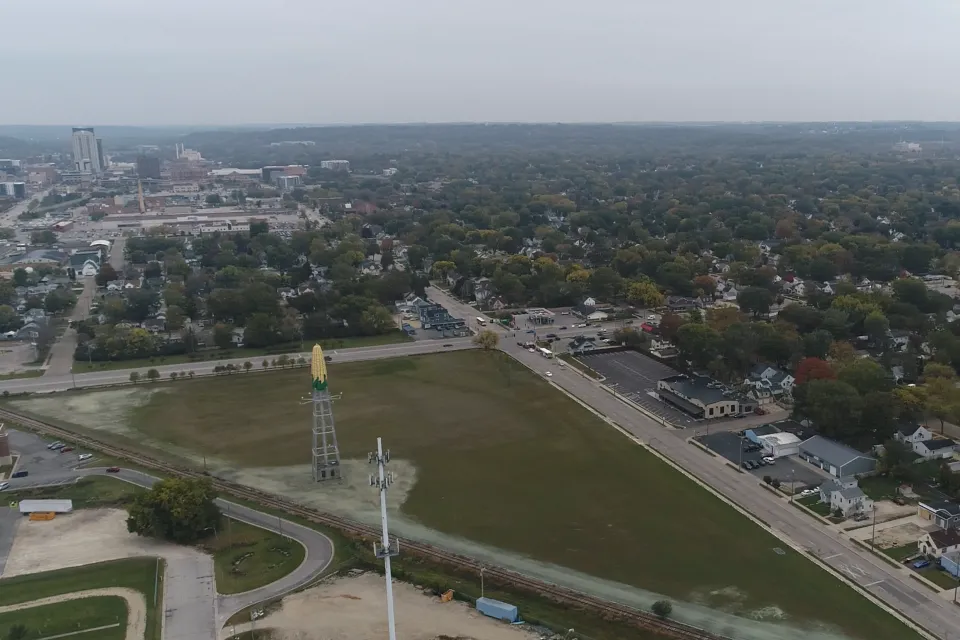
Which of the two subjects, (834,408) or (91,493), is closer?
(91,493)

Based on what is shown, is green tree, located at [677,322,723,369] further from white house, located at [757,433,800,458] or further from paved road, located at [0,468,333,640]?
paved road, located at [0,468,333,640]

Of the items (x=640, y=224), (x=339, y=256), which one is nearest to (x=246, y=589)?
(x=339, y=256)

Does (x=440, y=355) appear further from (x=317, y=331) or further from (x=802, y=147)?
(x=802, y=147)

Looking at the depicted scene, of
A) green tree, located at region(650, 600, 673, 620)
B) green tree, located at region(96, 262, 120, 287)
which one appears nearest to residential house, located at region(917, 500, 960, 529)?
green tree, located at region(650, 600, 673, 620)

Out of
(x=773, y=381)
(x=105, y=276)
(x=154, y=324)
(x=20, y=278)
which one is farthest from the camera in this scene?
(x=105, y=276)

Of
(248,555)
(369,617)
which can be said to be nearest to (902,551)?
(369,617)

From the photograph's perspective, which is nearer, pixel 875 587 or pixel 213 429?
pixel 875 587

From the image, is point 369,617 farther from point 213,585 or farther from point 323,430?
point 323,430
